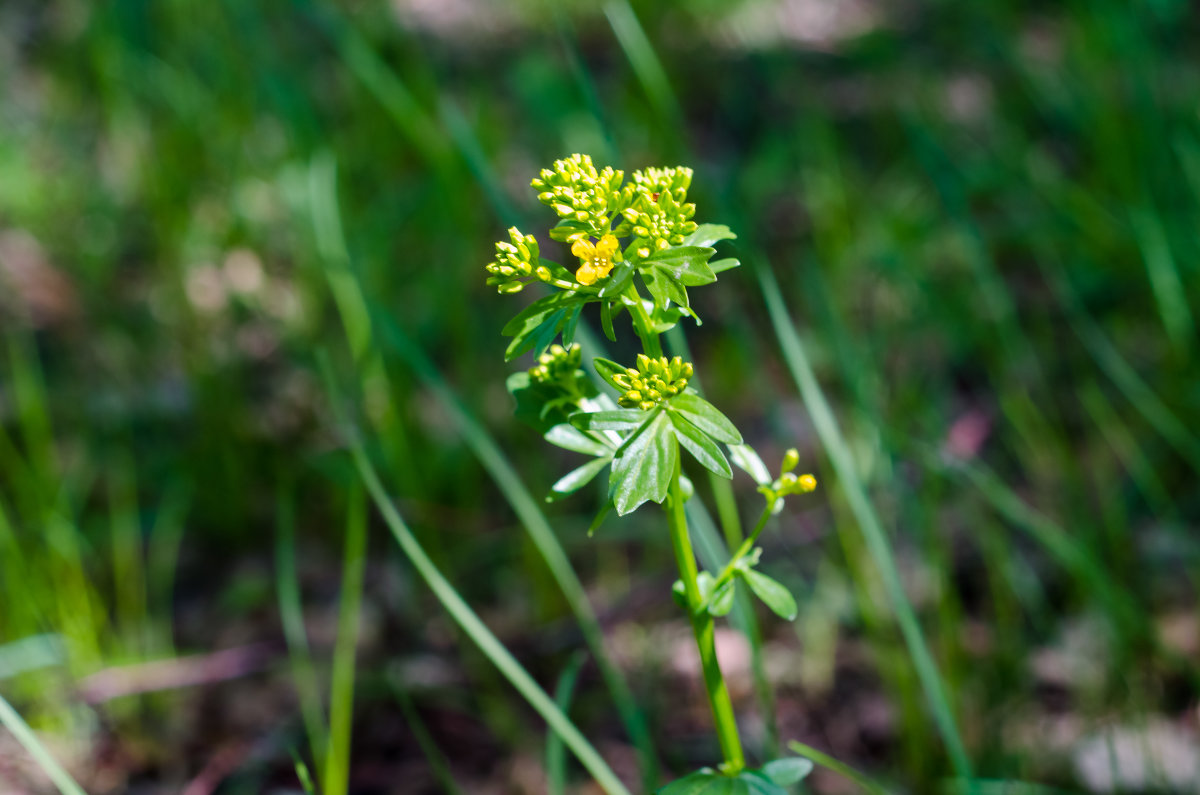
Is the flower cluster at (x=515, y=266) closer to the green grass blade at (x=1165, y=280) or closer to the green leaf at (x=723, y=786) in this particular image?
the green leaf at (x=723, y=786)

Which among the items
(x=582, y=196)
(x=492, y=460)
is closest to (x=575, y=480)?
(x=582, y=196)

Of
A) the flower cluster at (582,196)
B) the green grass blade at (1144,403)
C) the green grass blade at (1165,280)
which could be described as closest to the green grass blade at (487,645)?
the flower cluster at (582,196)

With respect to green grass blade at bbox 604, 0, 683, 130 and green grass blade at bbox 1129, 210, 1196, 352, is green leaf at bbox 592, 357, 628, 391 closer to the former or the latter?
green grass blade at bbox 604, 0, 683, 130

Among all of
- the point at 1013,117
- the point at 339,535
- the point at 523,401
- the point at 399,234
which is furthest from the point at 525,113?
the point at 523,401

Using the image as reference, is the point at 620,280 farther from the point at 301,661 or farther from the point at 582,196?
the point at 301,661

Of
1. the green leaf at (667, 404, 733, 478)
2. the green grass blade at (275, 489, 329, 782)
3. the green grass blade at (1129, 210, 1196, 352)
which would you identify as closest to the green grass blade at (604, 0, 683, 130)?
the green leaf at (667, 404, 733, 478)

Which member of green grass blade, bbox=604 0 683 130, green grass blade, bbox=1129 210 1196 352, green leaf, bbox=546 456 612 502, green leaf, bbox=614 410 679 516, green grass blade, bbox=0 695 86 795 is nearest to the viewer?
green leaf, bbox=614 410 679 516
